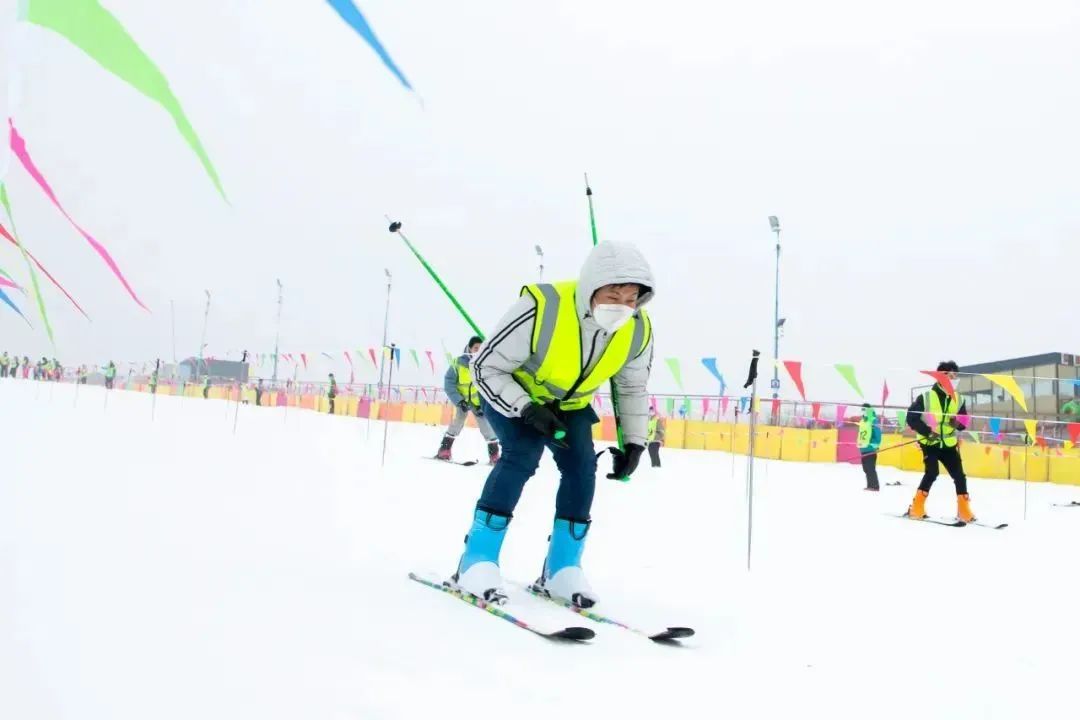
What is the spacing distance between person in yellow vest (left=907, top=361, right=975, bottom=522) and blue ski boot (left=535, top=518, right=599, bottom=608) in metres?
5.13

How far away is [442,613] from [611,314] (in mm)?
1123

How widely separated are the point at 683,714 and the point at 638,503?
16.8 feet

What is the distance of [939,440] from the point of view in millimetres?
6867

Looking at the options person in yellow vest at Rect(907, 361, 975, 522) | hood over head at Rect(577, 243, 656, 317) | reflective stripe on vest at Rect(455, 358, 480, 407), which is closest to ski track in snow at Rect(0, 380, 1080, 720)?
person in yellow vest at Rect(907, 361, 975, 522)

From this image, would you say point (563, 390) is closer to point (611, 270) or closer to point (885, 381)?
point (611, 270)

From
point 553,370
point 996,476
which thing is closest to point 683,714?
point 553,370

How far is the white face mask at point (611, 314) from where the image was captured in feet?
8.67

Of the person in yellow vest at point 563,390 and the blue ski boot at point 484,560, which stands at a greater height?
Answer: the person in yellow vest at point 563,390

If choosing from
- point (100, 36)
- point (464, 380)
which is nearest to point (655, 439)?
point (464, 380)

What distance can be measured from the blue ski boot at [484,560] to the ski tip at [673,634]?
1.78ft

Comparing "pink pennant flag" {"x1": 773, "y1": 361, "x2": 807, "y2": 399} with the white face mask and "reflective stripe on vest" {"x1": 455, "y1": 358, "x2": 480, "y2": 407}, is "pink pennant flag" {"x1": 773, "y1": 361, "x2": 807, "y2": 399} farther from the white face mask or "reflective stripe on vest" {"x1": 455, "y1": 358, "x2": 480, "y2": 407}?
the white face mask

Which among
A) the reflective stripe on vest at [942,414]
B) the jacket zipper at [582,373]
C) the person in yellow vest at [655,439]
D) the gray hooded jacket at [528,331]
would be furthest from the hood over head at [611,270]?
the person in yellow vest at [655,439]

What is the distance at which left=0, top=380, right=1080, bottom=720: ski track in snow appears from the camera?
1731 millimetres

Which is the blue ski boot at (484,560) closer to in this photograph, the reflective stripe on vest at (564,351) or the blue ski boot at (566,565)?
the blue ski boot at (566,565)
